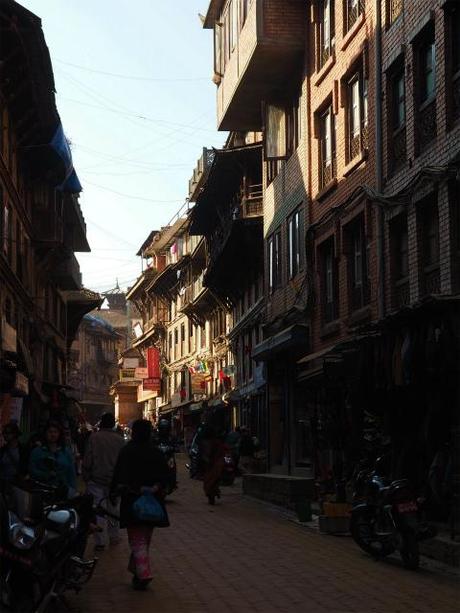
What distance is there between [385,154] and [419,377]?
6.38 meters

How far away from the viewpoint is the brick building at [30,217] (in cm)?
2773

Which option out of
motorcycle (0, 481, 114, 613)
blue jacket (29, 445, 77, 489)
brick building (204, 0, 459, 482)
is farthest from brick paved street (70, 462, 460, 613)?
brick building (204, 0, 459, 482)

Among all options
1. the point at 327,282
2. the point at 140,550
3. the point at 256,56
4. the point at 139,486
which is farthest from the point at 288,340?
the point at 140,550

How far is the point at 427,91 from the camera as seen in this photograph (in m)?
18.1

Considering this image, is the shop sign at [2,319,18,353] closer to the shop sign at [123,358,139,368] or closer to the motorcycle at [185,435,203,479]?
the motorcycle at [185,435,203,479]

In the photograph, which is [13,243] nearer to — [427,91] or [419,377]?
[427,91]

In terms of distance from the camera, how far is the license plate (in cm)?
Result: 1185

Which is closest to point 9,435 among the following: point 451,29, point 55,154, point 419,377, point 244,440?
point 419,377

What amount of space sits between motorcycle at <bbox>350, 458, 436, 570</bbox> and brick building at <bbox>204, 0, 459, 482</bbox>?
2.18 metres

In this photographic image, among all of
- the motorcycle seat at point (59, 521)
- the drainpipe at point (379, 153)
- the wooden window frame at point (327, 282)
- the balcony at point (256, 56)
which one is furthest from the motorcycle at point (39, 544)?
the balcony at point (256, 56)

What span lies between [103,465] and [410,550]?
4196 mm

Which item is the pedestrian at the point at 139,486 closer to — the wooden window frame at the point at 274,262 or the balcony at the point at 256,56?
the balcony at the point at 256,56

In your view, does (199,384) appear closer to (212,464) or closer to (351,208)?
(212,464)

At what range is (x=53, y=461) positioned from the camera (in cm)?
1156
